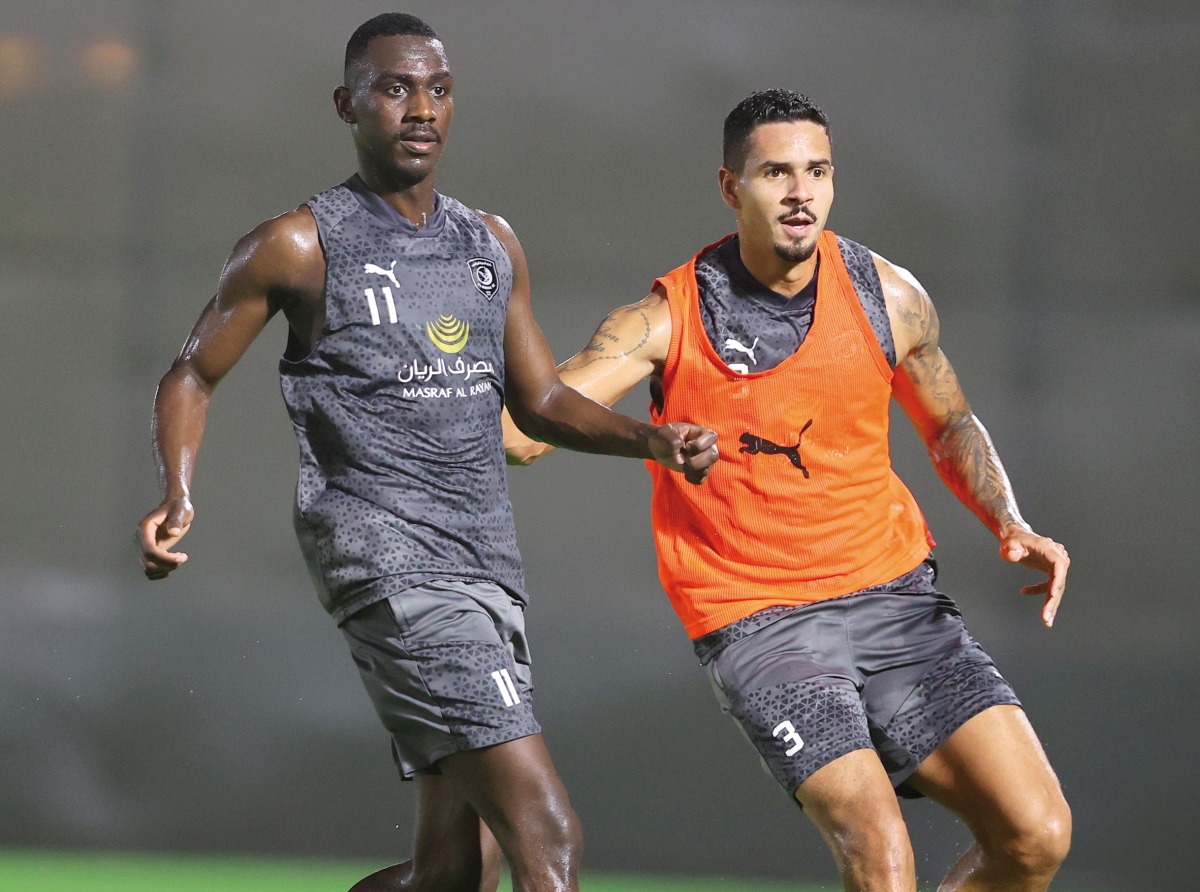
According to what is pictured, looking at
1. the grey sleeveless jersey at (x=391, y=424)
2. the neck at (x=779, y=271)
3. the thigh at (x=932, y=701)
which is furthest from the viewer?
the neck at (x=779, y=271)

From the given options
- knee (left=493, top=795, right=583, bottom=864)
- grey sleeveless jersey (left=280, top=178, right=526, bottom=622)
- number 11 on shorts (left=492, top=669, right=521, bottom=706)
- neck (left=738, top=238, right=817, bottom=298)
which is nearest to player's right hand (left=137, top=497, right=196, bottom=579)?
grey sleeveless jersey (left=280, top=178, right=526, bottom=622)

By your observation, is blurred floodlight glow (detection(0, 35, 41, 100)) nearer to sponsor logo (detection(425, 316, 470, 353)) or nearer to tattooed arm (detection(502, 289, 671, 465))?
tattooed arm (detection(502, 289, 671, 465))

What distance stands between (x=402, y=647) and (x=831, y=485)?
3.51 ft

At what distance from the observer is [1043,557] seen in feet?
11.3

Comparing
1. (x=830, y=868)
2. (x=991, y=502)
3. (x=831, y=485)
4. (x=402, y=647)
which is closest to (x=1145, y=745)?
(x=830, y=868)

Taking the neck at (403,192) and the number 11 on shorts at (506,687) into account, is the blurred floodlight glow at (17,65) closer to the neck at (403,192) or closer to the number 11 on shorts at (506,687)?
the neck at (403,192)

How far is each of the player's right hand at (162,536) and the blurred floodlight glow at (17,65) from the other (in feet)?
10.3

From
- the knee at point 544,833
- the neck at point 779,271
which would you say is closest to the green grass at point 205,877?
the neck at point 779,271

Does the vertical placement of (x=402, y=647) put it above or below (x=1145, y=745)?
above

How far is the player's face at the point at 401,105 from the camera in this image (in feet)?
10.2

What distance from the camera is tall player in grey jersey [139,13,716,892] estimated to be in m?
2.88

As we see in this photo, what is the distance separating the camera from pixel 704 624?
345cm

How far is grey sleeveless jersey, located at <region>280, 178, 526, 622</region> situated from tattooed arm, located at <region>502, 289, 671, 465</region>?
0.45 meters

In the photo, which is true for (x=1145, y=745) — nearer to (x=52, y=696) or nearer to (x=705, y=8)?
(x=705, y=8)
